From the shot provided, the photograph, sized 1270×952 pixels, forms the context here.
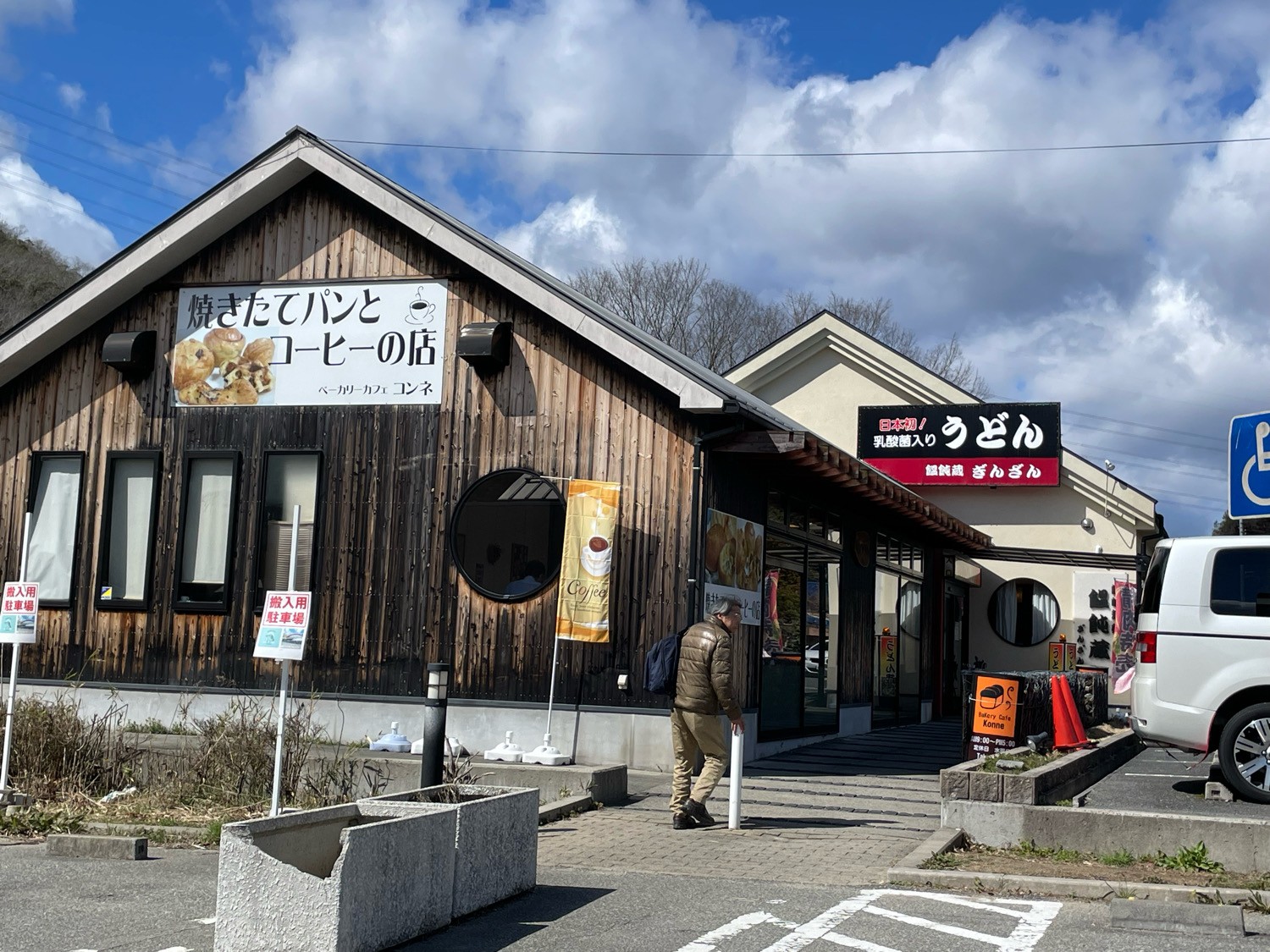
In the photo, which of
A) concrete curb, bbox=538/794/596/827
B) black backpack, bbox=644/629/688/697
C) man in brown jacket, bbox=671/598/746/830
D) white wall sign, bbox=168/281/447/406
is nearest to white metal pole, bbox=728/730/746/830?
man in brown jacket, bbox=671/598/746/830

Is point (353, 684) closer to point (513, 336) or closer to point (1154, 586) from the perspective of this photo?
point (513, 336)

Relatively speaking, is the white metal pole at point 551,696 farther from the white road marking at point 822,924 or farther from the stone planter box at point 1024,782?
the white road marking at point 822,924

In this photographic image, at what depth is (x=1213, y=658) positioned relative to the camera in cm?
1086

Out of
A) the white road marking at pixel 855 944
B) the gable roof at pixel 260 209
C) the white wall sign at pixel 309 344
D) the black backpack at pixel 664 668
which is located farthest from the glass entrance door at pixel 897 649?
the white road marking at pixel 855 944

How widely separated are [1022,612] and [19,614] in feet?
66.6

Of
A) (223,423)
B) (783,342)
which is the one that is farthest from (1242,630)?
(783,342)

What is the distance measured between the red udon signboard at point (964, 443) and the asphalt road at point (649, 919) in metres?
19.2

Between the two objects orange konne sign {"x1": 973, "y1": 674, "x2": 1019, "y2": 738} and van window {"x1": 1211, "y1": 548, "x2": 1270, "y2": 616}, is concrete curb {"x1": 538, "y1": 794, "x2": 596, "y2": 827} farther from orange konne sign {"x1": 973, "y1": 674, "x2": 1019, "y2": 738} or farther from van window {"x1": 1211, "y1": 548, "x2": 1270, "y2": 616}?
van window {"x1": 1211, "y1": 548, "x2": 1270, "y2": 616}

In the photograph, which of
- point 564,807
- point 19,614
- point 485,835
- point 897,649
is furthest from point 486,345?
point 897,649

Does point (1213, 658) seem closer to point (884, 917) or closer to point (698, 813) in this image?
point (698, 813)

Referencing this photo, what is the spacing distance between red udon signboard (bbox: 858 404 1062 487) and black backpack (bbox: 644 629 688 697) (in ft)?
55.1

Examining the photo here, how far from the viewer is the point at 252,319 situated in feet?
50.9

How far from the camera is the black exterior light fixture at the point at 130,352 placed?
1548cm

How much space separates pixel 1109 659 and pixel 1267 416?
15191 millimetres
